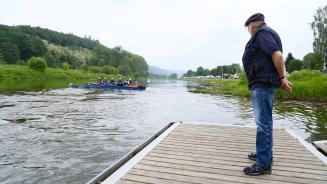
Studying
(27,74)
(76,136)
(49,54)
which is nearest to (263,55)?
(76,136)

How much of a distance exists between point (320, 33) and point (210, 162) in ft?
216

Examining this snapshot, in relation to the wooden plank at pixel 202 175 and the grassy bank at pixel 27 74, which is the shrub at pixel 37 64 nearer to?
the grassy bank at pixel 27 74

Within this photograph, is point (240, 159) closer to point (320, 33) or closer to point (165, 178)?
point (165, 178)

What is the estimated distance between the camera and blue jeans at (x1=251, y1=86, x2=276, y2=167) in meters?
4.71

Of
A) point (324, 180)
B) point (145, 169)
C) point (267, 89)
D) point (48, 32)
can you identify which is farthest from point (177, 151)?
point (48, 32)

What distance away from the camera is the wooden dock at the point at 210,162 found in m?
4.52

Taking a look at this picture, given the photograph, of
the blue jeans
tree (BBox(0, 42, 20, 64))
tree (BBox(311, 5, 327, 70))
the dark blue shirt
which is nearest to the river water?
the blue jeans

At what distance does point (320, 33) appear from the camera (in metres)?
60.6

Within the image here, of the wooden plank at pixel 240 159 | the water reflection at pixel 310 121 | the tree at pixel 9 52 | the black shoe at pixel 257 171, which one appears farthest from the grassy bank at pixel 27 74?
the black shoe at pixel 257 171

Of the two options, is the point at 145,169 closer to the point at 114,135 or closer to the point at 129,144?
the point at 129,144

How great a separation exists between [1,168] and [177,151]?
4887mm

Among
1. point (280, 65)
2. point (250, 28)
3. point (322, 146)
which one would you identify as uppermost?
point (250, 28)

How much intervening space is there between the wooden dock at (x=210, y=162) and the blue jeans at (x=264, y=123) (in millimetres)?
311

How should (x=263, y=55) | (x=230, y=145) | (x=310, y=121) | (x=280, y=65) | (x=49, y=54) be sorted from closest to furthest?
(x=280, y=65)
(x=263, y=55)
(x=230, y=145)
(x=310, y=121)
(x=49, y=54)
